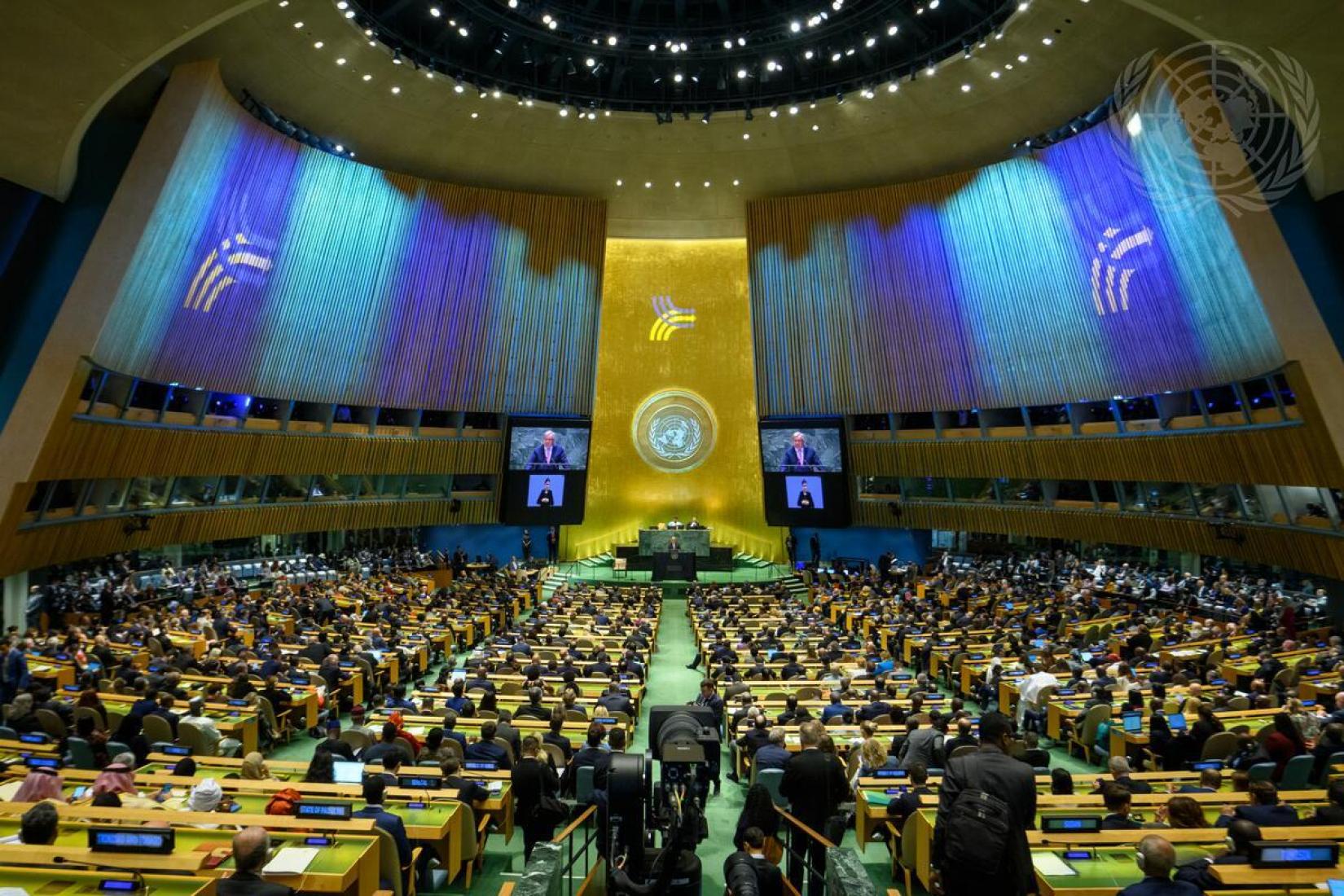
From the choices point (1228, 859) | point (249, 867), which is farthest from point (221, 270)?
point (1228, 859)

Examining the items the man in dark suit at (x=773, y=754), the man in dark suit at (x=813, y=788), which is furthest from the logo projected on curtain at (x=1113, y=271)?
the man in dark suit at (x=813, y=788)

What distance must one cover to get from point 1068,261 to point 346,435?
2026 cm

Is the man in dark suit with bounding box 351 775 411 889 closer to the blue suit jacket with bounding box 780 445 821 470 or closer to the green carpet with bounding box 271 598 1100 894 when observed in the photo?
the green carpet with bounding box 271 598 1100 894

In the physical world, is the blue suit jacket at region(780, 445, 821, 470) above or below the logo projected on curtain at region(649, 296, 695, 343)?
below

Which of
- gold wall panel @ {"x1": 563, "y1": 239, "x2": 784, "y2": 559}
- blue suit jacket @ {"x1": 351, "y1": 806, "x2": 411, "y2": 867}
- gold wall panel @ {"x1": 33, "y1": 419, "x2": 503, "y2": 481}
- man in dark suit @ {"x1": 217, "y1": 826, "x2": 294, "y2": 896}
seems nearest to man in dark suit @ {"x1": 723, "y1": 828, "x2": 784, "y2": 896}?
man in dark suit @ {"x1": 217, "y1": 826, "x2": 294, "y2": 896}

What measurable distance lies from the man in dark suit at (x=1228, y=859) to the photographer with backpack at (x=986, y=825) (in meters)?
1.85

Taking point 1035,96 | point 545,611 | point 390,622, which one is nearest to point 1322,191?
point 1035,96

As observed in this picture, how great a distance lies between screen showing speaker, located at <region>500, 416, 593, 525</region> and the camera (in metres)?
24.8

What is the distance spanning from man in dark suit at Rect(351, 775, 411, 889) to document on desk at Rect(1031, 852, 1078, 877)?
396cm

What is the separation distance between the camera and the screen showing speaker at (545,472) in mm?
24812

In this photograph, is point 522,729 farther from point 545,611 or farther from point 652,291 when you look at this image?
point 652,291

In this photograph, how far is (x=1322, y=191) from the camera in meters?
13.2

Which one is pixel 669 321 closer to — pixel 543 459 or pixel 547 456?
pixel 547 456

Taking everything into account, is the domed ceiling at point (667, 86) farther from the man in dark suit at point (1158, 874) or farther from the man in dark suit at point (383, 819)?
the man in dark suit at point (1158, 874)
